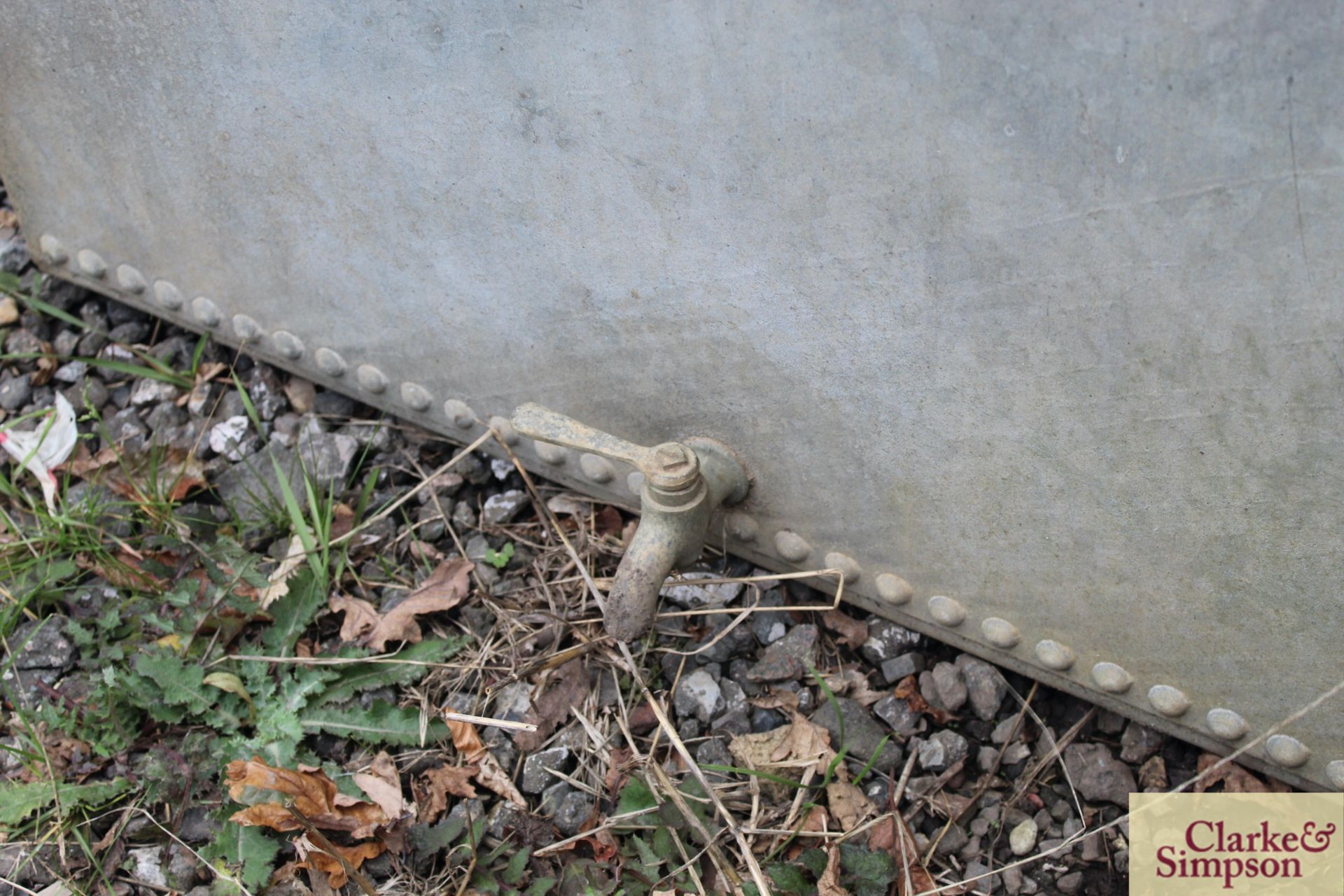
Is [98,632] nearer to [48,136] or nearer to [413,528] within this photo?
[413,528]

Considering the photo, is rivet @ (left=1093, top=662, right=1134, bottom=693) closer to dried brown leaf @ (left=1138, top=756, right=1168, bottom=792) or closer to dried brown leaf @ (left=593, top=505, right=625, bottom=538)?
dried brown leaf @ (left=1138, top=756, right=1168, bottom=792)

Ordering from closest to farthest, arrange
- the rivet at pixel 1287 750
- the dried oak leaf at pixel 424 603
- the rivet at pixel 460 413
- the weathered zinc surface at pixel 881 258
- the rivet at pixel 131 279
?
the weathered zinc surface at pixel 881 258
the rivet at pixel 1287 750
the dried oak leaf at pixel 424 603
the rivet at pixel 460 413
the rivet at pixel 131 279

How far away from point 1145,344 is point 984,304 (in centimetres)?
18

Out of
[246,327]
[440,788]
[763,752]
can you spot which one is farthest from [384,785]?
[246,327]

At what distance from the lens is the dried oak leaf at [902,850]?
1523 mm

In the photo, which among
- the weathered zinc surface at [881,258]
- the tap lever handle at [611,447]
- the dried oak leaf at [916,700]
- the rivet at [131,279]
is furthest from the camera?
the rivet at [131,279]

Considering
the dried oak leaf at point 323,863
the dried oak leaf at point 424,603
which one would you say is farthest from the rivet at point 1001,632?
the dried oak leaf at point 323,863

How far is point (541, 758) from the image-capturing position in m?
1.68

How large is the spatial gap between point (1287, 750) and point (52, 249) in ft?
7.13

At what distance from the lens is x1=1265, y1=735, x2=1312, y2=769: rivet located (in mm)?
1462

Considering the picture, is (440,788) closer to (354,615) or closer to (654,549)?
(354,615)

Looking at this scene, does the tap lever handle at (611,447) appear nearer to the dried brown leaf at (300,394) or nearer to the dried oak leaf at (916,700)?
the dried oak leaf at (916,700)

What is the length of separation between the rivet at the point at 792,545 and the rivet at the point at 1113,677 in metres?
0.42

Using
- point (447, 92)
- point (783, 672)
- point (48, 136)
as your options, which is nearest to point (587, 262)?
point (447, 92)
